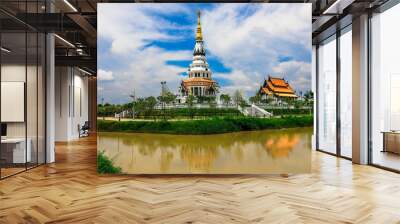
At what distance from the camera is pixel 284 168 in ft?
21.3

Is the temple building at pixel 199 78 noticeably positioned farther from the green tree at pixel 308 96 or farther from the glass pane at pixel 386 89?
the glass pane at pixel 386 89

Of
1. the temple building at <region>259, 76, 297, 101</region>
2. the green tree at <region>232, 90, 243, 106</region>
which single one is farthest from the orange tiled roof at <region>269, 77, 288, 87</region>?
the green tree at <region>232, 90, 243, 106</region>

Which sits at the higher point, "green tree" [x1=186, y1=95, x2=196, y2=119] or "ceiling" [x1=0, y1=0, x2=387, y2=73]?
"ceiling" [x1=0, y1=0, x2=387, y2=73]

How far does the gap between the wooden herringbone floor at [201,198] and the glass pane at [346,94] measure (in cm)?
194

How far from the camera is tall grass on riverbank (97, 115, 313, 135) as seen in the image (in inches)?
261

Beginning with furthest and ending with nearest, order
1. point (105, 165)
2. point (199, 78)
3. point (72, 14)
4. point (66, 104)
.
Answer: point (66, 104) → point (72, 14) → point (199, 78) → point (105, 165)

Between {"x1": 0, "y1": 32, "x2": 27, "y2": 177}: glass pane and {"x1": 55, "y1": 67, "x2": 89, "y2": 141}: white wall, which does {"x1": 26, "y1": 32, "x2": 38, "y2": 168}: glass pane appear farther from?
{"x1": 55, "y1": 67, "x2": 89, "y2": 141}: white wall

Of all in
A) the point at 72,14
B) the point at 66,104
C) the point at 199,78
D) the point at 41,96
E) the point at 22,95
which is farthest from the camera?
the point at 66,104

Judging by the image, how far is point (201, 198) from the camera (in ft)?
16.4

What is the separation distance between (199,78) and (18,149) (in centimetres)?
347

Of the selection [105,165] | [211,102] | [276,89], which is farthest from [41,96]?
[276,89]

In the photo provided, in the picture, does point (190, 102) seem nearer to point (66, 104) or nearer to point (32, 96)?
point (32, 96)

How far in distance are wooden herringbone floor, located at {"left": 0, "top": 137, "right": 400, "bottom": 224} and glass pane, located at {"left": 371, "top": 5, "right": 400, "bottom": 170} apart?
23.3 inches

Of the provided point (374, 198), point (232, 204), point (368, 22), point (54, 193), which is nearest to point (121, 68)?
point (54, 193)
